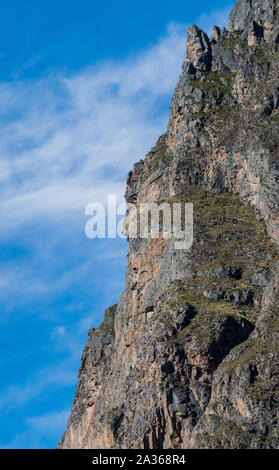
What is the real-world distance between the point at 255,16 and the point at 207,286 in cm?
6675

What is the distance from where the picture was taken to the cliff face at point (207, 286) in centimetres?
11725

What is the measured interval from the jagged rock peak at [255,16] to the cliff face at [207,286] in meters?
0.26

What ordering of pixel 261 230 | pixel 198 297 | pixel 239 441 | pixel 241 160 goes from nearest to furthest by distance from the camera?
pixel 239 441, pixel 198 297, pixel 261 230, pixel 241 160

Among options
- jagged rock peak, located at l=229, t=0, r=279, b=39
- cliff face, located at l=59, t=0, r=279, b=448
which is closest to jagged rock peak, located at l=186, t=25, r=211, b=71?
cliff face, located at l=59, t=0, r=279, b=448

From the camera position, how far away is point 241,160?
158 m

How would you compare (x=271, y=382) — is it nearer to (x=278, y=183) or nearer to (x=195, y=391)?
(x=195, y=391)

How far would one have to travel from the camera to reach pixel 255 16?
182 meters

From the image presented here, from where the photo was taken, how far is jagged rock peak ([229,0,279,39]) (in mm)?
177250

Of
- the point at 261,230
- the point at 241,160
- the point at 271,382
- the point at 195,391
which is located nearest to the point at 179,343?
the point at 195,391

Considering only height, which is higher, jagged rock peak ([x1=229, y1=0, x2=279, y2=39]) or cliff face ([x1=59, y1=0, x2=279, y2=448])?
jagged rock peak ([x1=229, y1=0, x2=279, y2=39])

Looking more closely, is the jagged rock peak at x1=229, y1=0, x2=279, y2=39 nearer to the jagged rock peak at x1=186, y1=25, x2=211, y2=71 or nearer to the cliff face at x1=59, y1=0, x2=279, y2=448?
the cliff face at x1=59, y1=0, x2=279, y2=448

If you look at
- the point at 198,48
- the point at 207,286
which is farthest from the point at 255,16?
the point at 207,286

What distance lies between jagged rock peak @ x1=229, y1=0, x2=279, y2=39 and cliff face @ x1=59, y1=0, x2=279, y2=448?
258mm

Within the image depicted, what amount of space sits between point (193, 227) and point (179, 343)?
84.9 ft
